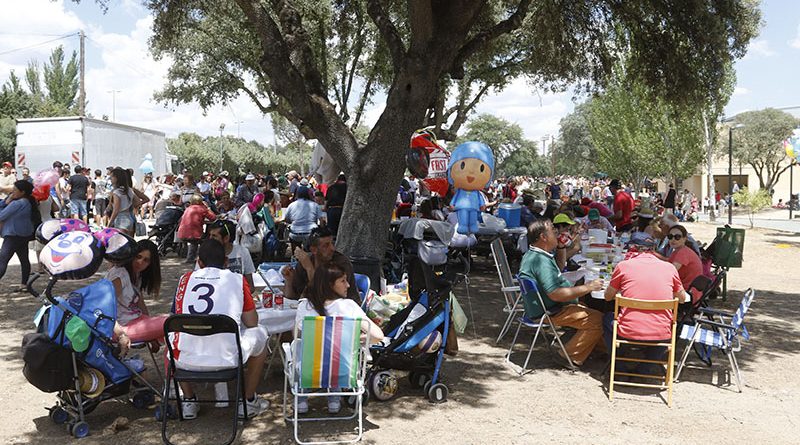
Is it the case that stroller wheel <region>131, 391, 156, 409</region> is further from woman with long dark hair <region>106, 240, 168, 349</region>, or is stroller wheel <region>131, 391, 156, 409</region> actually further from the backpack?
the backpack

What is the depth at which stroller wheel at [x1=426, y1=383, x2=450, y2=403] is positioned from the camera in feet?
16.1

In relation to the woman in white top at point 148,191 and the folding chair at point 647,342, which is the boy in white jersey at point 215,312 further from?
the woman in white top at point 148,191

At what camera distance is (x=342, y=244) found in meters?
7.87

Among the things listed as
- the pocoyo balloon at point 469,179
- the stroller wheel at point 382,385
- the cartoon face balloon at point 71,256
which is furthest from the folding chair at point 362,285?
the pocoyo balloon at point 469,179

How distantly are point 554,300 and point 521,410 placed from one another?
122cm

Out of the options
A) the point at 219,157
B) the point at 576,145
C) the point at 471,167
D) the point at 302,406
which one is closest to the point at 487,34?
the point at 471,167

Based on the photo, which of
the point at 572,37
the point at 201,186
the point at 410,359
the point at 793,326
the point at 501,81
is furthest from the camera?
the point at 501,81

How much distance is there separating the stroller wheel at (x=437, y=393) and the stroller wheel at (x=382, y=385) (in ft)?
0.92

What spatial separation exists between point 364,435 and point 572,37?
9283 mm

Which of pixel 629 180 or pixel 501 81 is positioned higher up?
pixel 501 81

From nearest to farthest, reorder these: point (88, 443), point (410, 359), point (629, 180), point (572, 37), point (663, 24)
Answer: point (88, 443), point (410, 359), point (663, 24), point (572, 37), point (629, 180)

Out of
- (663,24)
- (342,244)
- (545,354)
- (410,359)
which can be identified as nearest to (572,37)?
(663,24)

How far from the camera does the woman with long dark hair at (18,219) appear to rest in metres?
8.27

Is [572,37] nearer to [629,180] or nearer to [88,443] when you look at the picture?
[88,443]
